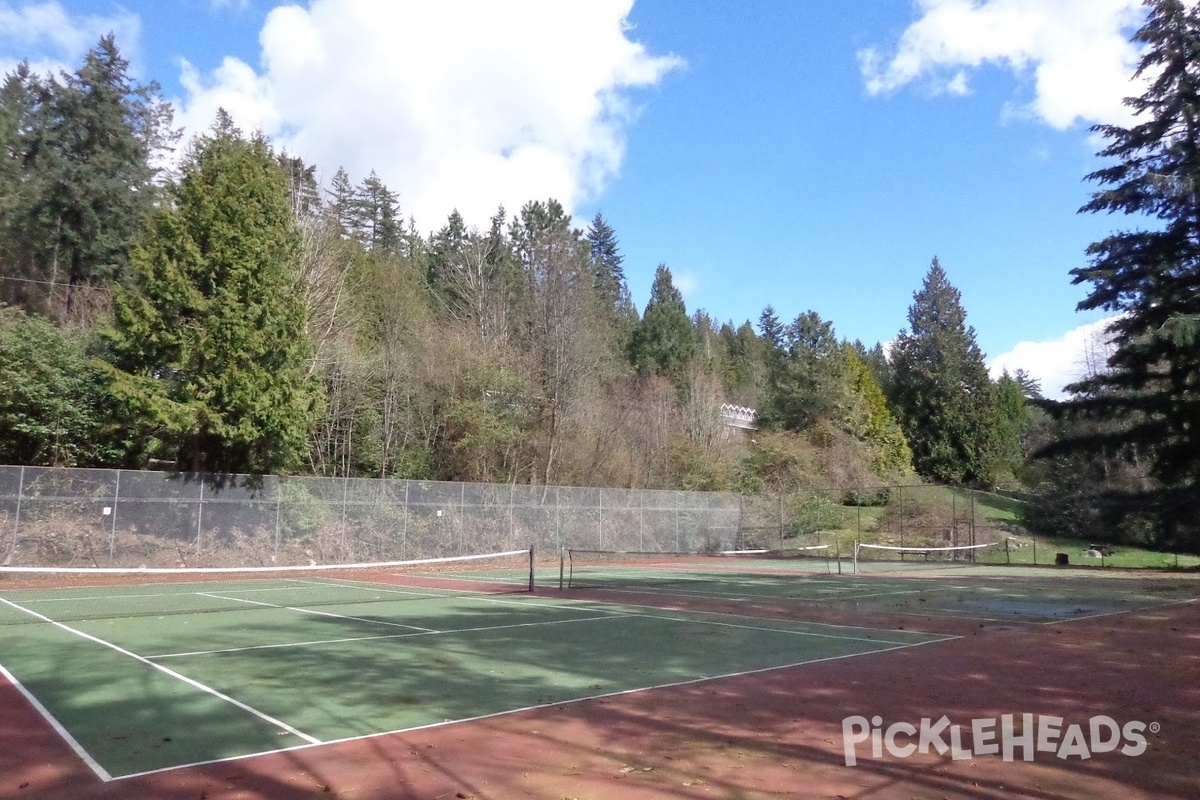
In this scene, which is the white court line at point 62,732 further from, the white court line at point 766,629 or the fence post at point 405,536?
the fence post at point 405,536

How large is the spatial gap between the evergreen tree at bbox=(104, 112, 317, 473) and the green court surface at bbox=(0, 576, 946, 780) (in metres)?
8.84

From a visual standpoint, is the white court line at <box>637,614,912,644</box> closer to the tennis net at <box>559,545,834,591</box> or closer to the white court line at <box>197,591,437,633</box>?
the tennis net at <box>559,545,834,591</box>

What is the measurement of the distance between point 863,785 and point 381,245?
54.1m

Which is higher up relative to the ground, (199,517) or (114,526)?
(199,517)

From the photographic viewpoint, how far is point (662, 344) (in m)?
55.3

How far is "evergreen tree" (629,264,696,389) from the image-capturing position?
54.3m

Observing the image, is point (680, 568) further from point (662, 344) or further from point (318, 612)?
point (662, 344)

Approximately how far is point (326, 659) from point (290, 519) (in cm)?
1695

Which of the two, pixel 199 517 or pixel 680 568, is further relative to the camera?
pixel 680 568

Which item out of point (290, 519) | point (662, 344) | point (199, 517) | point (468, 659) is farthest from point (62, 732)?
point (662, 344)

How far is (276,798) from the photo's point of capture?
518 cm

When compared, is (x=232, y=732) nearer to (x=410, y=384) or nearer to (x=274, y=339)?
(x=274, y=339)

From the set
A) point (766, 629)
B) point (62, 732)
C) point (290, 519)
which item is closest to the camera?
point (62, 732)

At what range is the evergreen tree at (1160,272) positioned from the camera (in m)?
26.3
